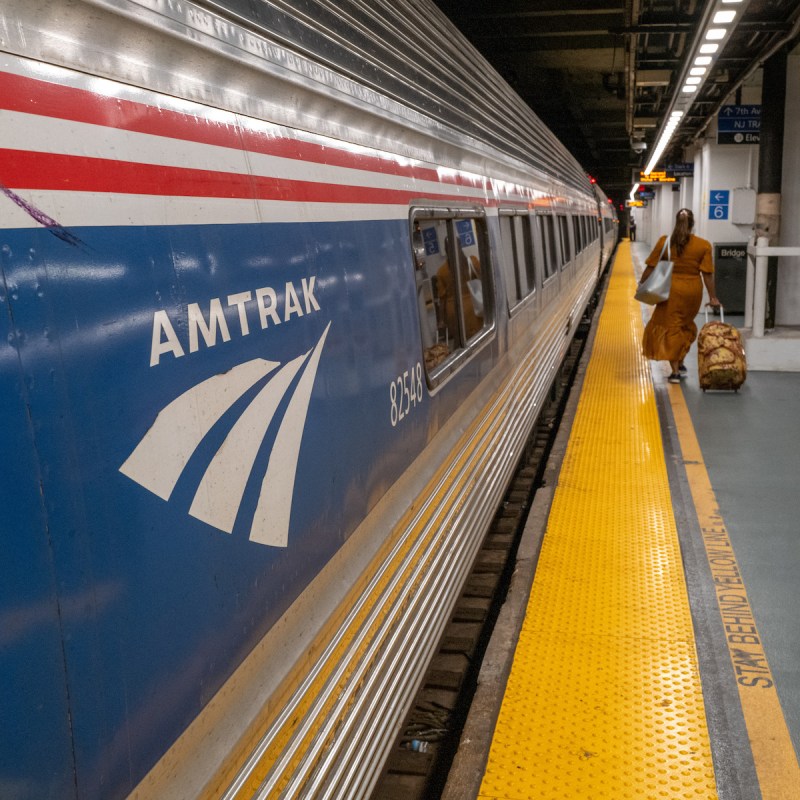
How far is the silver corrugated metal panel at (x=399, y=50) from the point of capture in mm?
1887

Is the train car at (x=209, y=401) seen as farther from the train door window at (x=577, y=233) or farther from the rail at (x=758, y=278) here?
the train door window at (x=577, y=233)

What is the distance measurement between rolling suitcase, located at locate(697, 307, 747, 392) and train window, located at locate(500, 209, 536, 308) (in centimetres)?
176

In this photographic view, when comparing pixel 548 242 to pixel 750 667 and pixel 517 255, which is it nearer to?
pixel 517 255

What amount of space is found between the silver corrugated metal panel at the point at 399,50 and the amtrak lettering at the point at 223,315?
0.54 m

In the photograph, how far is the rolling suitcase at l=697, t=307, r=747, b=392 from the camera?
722 centimetres

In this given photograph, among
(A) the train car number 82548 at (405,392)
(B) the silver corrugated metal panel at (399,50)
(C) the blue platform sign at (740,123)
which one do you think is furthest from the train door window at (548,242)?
(A) the train car number 82548 at (405,392)

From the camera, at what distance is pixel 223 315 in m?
1.51

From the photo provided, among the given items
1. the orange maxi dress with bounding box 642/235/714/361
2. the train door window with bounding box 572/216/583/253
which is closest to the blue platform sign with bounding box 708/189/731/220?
the train door window with bounding box 572/216/583/253

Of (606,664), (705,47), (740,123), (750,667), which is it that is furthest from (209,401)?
(740,123)

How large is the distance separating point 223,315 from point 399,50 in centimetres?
177

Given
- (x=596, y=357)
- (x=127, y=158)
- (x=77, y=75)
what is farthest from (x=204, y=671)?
(x=596, y=357)

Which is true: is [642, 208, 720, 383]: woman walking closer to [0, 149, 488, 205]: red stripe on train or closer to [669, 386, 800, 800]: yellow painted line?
[669, 386, 800, 800]: yellow painted line

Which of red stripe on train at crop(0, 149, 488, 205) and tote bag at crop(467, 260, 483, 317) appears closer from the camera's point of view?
red stripe on train at crop(0, 149, 488, 205)

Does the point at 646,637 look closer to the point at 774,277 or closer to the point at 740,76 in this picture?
the point at 774,277
